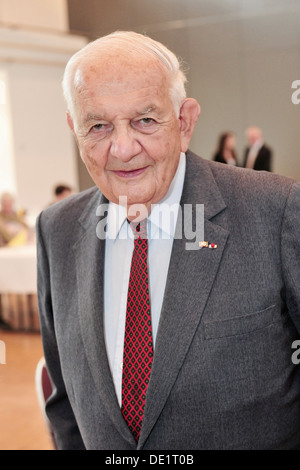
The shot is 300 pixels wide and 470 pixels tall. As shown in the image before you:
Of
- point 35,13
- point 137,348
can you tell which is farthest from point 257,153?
point 35,13

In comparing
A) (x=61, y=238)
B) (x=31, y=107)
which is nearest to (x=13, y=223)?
(x=31, y=107)

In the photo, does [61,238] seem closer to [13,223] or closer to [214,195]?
[214,195]

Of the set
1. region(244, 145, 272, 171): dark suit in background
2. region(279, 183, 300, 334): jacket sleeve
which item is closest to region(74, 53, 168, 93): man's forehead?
region(279, 183, 300, 334): jacket sleeve

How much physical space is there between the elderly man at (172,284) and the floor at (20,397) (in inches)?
85.9

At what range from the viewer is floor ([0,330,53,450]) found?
3334 mm

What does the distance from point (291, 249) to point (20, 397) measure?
3.45 m

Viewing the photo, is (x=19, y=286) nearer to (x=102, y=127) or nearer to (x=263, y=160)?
(x=263, y=160)

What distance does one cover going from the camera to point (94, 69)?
1.09 metres

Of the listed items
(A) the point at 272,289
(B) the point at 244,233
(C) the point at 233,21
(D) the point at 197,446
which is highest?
(C) the point at 233,21

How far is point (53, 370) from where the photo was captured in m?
1.55

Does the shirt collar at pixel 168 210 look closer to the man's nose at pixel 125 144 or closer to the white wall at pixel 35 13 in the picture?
the man's nose at pixel 125 144

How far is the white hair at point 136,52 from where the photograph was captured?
1097 millimetres

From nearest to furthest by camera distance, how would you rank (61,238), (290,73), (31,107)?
1. (290,73)
2. (61,238)
3. (31,107)

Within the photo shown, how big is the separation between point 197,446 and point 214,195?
0.56 metres
